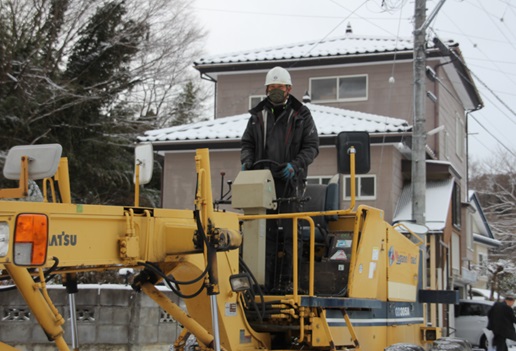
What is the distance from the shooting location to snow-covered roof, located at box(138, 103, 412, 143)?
2298 cm

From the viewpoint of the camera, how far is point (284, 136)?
26.6 ft

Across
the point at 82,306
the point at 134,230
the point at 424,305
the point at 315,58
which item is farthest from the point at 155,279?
the point at 315,58

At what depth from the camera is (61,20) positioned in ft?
79.9

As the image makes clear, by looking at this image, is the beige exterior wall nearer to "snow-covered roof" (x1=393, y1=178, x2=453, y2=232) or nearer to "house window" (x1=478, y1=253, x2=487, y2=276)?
"snow-covered roof" (x1=393, y1=178, x2=453, y2=232)

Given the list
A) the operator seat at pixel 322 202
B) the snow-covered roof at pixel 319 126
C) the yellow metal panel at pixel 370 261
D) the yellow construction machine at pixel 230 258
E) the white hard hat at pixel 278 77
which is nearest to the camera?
the yellow construction machine at pixel 230 258

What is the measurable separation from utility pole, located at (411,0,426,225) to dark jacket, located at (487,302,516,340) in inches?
97.8

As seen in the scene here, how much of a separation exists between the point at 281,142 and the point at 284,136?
72 millimetres

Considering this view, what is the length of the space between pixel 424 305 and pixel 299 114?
3656 mm

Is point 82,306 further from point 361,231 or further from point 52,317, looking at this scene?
point 52,317

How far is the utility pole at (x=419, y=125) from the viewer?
1788cm

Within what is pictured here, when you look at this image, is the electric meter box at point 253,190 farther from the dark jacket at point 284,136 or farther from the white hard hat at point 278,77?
the white hard hat at point 278,77

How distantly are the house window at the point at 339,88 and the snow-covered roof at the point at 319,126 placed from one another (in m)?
1.11

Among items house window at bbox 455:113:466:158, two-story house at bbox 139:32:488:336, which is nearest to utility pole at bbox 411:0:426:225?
two-story house at bbox 139:32:488:336

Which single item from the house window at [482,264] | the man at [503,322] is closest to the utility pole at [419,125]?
the man at [503,322]
